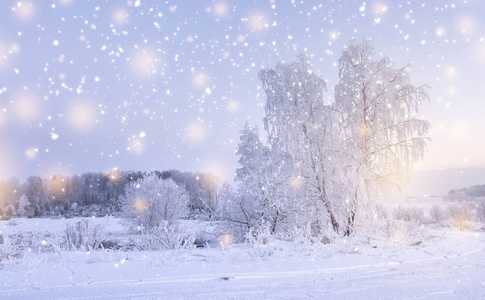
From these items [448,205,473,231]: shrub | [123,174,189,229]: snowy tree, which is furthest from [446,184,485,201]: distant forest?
[123,174,189,229]: snowy tree

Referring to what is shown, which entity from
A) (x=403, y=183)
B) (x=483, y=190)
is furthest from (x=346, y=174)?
(x=483, y=190)

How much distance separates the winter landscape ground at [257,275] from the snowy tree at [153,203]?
83.5ft

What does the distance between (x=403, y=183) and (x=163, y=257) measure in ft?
32.7

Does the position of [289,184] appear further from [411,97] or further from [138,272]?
[138,272]

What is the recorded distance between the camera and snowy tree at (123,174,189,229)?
3143cm

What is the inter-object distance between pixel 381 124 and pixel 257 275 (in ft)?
30.3

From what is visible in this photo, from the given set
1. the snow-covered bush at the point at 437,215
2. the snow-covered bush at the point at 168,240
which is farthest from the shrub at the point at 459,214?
the snow-covered bush at the point at 168,240

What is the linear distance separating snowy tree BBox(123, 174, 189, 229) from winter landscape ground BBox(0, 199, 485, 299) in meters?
25.4

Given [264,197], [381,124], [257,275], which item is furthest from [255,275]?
[381,124]

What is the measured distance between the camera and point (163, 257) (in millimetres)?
6621

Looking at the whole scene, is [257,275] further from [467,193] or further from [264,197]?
[467,193]

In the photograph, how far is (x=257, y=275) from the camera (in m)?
5.27

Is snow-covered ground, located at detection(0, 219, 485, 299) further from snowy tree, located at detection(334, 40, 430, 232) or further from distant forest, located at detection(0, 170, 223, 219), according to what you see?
distant forest, located at detection(0, 170, 223, 219)

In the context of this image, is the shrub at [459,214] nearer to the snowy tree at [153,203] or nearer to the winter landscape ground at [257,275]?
the winter landscape ground at [257,275]
